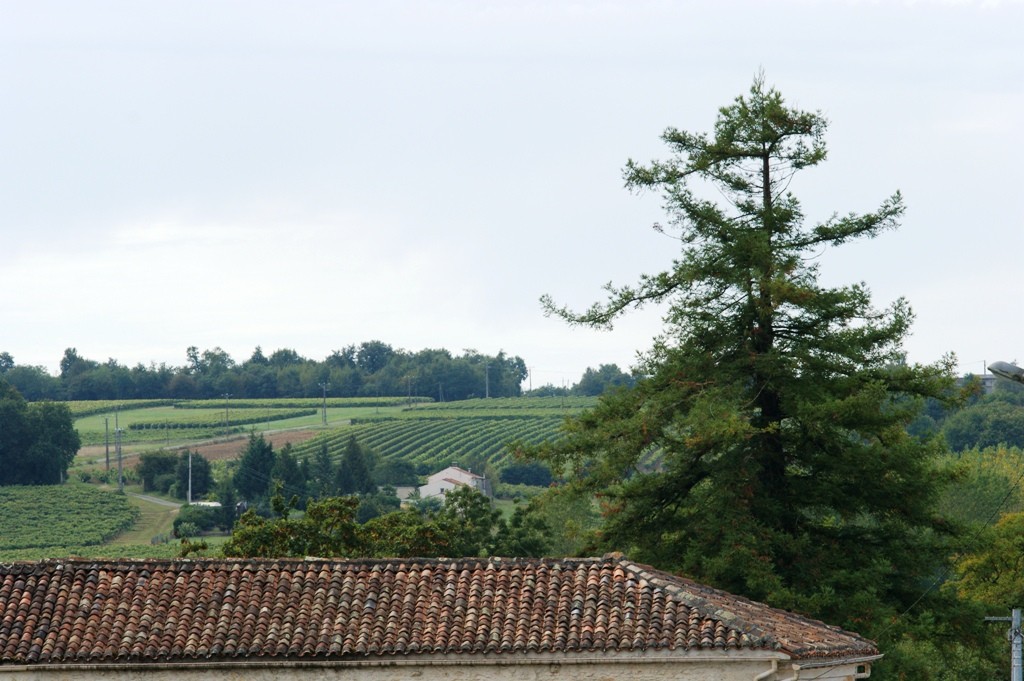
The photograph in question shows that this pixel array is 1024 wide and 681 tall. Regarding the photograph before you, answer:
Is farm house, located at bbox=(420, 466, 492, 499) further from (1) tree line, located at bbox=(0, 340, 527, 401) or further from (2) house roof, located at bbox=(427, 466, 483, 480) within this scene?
(1) tree line, located at bbox=(0, 340, 527, 401)

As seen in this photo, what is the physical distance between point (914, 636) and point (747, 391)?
563 cm

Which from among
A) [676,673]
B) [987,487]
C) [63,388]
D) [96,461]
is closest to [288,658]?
[676,673]

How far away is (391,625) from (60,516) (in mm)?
91380

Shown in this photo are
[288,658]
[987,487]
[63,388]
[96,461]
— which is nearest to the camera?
[288,658]

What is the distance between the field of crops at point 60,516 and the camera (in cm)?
9462

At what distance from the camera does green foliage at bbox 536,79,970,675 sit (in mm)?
27391

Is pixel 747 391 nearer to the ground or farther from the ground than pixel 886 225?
nearer to the ground

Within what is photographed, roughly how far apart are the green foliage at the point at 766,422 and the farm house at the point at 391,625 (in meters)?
6.32

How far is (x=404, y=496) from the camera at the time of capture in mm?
122812

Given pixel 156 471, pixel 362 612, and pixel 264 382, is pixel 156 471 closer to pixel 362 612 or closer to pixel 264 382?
pixel 264 382

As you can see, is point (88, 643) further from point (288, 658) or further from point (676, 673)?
point (676, 673)

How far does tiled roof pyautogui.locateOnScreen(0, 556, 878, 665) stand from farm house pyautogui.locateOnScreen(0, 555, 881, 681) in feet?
0.07

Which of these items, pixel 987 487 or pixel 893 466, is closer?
pixel 893 466

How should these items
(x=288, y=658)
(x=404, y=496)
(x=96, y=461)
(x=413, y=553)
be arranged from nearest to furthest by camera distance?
1. (x=288, y=658)
2. (x=413, y=553)
3. (x=404, y=496)
4. (x=96, y=461)
